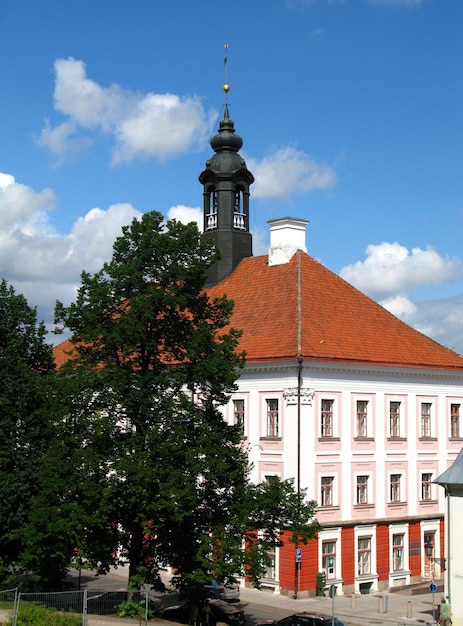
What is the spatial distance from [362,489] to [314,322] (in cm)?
751

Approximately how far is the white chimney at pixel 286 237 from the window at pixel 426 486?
12040 mm

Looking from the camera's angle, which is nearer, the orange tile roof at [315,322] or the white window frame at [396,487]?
the orange tile roof at [315,322]

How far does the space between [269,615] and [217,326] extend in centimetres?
1184

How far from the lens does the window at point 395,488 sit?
138 ft

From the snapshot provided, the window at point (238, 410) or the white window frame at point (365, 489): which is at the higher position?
the window at point (238, 410)

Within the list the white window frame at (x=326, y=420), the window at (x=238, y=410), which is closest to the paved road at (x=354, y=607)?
the white window frame at (x=326, y=420)

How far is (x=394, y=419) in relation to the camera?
4297 centimetres

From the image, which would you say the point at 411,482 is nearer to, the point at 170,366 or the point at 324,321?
the point at 324,321

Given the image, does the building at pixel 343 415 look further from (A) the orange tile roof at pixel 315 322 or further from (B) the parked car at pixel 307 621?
(B) the parked car at pixel 307 621

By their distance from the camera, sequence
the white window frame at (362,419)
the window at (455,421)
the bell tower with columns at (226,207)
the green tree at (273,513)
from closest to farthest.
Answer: the green tree at (273,513)
the white window frame at (362,419)
the window at (455,421)
the bell tower with columns at (226,207)

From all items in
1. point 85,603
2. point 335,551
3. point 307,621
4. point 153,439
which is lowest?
point 307,621

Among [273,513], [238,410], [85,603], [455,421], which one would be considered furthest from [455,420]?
[85,603]

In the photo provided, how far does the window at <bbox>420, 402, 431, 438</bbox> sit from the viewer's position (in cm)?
4412

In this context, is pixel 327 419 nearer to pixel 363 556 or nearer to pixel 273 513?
pixel 363 556
